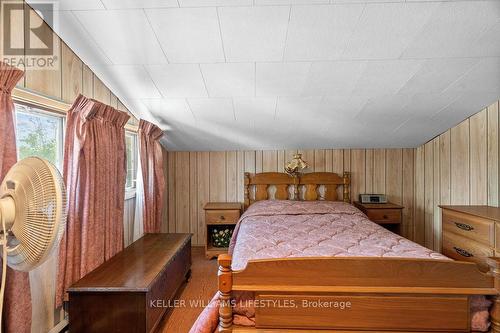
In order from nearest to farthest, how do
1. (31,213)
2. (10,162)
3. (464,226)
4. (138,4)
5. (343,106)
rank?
1. (31,213)
2. (10,162)
3. (138,4)
4. (464,226)
5. (343,106)

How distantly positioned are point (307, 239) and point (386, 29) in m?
1.46

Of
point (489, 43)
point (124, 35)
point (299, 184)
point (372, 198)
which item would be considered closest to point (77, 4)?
point (124, 35)

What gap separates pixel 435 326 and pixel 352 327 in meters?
0.39

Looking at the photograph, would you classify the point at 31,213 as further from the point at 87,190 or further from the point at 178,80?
the point at 178,80

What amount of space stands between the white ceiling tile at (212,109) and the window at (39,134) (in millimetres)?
1041

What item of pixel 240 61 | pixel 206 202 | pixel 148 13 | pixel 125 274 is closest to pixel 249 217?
pixel 206 202

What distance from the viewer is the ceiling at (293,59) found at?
1.51 metres

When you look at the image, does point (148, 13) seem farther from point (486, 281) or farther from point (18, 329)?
point (486, 281)

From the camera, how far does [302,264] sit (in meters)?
1.30

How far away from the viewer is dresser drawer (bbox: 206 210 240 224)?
3219 mm

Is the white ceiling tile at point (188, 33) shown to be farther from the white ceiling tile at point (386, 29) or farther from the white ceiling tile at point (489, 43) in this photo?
the white ceiling tile at point (489, 43)

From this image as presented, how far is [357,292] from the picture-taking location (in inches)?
50.4

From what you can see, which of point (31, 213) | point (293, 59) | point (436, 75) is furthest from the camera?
point (436, 75)

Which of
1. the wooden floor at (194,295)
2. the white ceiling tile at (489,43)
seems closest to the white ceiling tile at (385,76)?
the white ceiling tile at (489,43)
